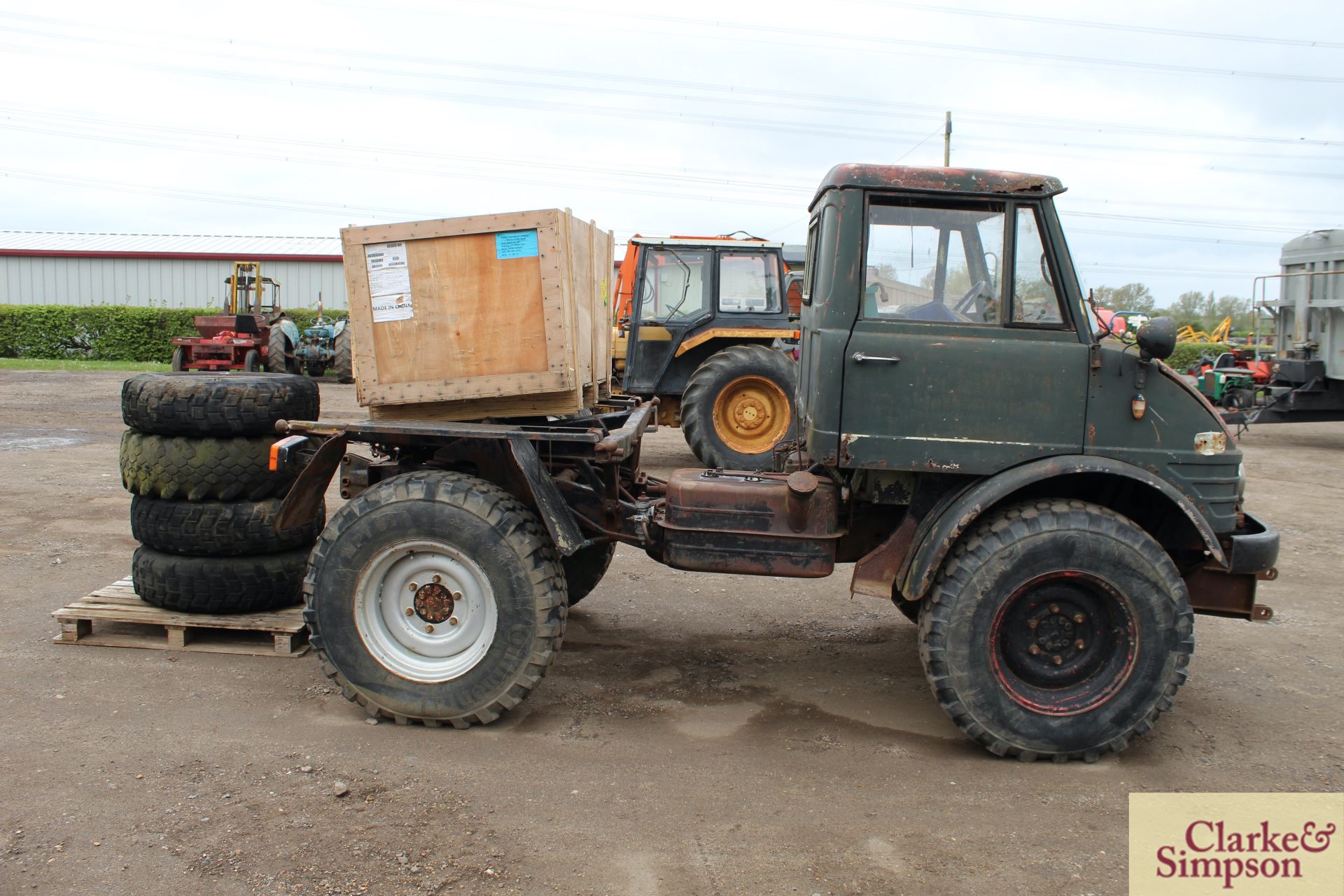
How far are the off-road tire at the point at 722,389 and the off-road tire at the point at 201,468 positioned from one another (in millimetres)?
6053

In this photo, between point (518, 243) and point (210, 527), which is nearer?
point (518, 243)

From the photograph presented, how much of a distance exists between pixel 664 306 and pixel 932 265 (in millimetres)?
7228

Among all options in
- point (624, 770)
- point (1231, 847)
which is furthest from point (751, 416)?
point (1231, 847)

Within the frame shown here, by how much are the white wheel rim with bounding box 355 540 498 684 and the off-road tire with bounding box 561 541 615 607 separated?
1304 mm

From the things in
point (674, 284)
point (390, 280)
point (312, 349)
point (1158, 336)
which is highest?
point (674, 284)

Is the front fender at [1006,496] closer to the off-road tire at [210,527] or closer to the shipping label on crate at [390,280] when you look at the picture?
the shipping label on crate at [390,280]

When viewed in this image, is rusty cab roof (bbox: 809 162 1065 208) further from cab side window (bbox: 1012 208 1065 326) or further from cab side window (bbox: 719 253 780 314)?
cab side window (bbox: 719 253 780 314)

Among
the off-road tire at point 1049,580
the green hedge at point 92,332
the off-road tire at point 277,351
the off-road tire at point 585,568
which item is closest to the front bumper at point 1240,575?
the off-road tire at point 1049,580

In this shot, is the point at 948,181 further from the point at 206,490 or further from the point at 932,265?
the point at 206,490

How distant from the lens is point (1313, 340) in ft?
48.8

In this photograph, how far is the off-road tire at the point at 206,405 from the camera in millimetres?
5078

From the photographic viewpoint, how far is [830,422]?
425 cm

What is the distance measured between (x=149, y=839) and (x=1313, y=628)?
6285 mm

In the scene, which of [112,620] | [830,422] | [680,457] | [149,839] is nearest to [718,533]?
[830,422]
